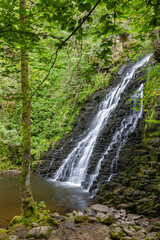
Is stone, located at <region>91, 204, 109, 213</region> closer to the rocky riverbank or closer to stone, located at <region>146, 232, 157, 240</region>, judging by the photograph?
the rocky riverbank

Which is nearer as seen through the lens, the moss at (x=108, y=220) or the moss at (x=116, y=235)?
the moss at (x=116, y=235)

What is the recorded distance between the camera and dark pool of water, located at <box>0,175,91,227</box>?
632 centimetres

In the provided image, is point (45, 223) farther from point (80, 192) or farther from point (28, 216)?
point (80, 192)

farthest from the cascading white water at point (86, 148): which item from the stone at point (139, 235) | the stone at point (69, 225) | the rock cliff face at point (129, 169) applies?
the stone at point (139, 235)

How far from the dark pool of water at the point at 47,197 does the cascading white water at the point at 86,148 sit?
78 centimetres

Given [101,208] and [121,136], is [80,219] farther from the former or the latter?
[121,136]

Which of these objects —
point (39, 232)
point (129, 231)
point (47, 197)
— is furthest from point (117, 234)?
point (47, 197)

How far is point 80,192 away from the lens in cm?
816

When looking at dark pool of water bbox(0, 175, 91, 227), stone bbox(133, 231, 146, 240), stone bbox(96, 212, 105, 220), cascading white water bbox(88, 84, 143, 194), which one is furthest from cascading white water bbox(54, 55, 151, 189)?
stone bbox(133, 231, 146, 240)

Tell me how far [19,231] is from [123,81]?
1177 centimetres

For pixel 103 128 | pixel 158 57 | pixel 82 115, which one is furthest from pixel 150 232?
pixel 82 115

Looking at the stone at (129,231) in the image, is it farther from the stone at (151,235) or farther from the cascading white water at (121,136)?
the cascading white water at (121,136)

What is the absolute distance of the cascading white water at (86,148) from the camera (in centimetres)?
1001

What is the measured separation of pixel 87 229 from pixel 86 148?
6.74 meters
